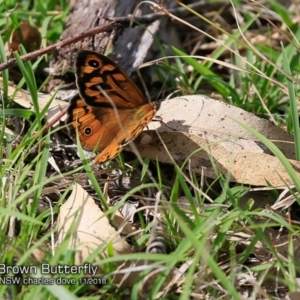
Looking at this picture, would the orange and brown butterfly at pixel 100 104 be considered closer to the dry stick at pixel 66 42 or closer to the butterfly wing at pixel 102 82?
the butterfly wing at pixel 102 82

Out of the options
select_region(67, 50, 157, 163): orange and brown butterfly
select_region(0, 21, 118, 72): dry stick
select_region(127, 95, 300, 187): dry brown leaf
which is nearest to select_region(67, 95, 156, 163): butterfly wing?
select_region(67, 50, 157, 163): orange and brown butterfly

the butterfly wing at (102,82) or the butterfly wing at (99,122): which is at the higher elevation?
the butterfly wing at (102,82)

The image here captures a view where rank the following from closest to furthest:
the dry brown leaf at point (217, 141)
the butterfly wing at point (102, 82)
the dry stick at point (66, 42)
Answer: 1. the dry brown leaf at point (217, 141)
2. the butterfly wing at point (102, 82)
3. the dry stick at point (66, 42)

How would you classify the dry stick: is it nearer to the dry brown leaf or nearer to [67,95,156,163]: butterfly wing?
[67,95,156,163]: butterfly wing

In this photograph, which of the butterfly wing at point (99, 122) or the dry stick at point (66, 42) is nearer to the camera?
the butterfly wing at point (99, 122)

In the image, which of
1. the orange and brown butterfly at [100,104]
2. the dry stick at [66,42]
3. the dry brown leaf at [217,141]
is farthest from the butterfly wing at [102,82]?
the dry stick at [66,42]

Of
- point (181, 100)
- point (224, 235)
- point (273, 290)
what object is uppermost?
point (181, 100)

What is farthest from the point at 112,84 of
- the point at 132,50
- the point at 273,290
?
the point at 273,290

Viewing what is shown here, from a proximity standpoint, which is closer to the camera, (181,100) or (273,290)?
(273,290)

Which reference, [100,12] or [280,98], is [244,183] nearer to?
[280,98]
